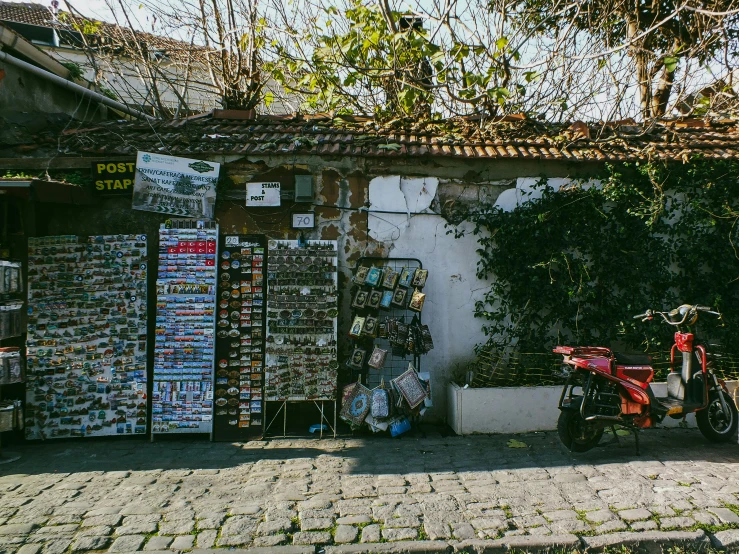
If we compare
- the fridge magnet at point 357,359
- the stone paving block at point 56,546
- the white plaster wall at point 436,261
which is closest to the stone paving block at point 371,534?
the stone paving block at point 56,546

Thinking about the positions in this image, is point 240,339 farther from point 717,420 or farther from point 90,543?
point 717,420

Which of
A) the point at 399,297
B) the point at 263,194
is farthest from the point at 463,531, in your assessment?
the point at 263,194

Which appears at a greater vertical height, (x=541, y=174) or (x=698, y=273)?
(x=541, y=174)

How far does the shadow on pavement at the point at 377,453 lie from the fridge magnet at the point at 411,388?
1.61 ft

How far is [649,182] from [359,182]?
3.87m

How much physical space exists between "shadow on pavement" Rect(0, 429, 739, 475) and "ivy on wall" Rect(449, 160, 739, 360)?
4.46 ft

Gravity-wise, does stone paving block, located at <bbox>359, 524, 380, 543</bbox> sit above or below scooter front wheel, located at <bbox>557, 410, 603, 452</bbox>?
below

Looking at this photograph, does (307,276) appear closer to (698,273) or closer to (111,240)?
(111,240)

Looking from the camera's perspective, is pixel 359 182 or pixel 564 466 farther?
pixel 359 182

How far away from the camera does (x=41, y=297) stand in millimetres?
6652

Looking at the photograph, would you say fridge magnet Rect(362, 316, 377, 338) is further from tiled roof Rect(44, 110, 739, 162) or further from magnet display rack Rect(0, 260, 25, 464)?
magnet display rack Rect(0, 260, 25, 464)

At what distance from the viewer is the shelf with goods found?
657 cm

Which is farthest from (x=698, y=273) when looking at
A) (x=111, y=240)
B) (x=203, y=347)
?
(x=111, y=240)

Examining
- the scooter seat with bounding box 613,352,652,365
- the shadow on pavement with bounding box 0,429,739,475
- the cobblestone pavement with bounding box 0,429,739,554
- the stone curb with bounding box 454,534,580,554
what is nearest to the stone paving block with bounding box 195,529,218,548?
the cobblestone pavement with bounding box 0,429,739,554
